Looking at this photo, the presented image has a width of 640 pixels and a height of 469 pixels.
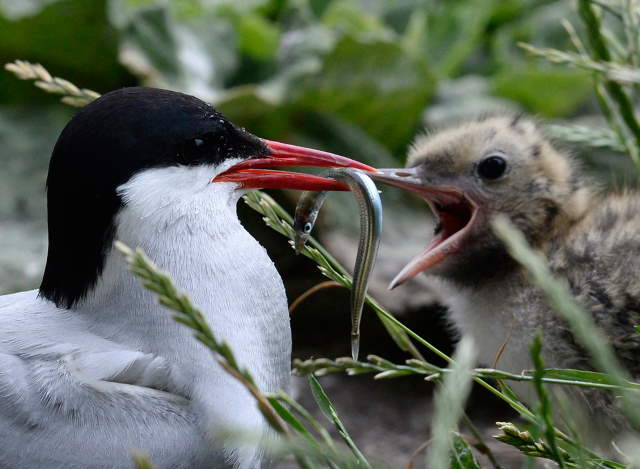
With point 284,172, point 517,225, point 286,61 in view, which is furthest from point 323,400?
point 286,61

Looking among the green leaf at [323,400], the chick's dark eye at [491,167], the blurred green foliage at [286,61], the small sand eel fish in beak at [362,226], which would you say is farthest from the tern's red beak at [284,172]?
the blurred green foliage at [286,61]

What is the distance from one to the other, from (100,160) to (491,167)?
43.0 inches

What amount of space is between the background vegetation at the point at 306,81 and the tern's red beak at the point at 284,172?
127cm

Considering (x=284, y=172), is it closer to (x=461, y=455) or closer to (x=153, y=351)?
(x=153, y=351)

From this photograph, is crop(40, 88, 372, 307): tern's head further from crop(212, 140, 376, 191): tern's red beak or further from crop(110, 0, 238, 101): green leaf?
crop(110, 0, 238, 101): green leaf

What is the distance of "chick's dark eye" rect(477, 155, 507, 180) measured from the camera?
237 cm

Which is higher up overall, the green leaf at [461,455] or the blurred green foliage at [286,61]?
the blurred green foliage at [286,61]

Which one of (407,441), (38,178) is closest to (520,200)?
(407,441)

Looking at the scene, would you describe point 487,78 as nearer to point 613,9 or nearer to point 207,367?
point 613,9

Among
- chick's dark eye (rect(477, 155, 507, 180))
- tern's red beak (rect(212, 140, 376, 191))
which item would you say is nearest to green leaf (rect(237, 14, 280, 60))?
chick's dark eye (rect(477, 155, 507, 180))

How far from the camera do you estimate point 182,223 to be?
1711 millimetres

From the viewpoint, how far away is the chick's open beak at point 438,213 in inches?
90.8

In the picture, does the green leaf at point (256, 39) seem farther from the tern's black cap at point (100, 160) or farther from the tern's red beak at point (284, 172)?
the tern's black cap at point (100, 160)

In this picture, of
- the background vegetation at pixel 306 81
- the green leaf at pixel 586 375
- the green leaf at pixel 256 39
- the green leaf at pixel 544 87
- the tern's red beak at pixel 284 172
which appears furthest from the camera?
the green leaf at pixel 256 39
